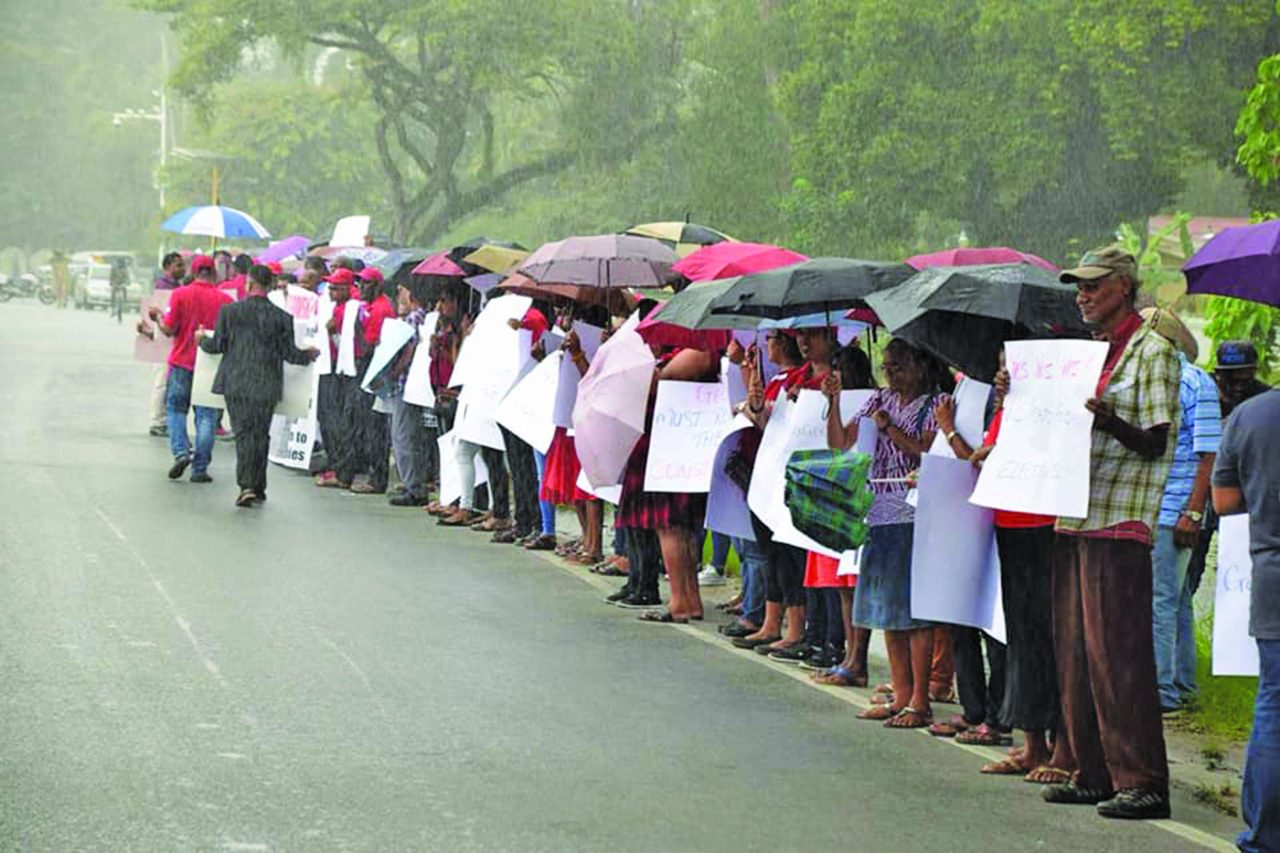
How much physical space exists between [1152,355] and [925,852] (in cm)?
192

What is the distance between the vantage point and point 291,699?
9930 mm

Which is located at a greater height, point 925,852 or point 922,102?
point 922,102

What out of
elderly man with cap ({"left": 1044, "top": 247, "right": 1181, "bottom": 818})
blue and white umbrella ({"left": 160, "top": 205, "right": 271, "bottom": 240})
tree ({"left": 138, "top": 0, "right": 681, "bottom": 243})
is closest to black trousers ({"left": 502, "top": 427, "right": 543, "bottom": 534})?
elderly man with cap ({"left": 1044, "top": 247, "right": 1181, "bottom": 818})

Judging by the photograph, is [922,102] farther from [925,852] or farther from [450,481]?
[925,852]

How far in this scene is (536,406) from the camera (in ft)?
51.4

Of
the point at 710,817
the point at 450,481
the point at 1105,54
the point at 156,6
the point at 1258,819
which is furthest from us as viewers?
the point at 156,6

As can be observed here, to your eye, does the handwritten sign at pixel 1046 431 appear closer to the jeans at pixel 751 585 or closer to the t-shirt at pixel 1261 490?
the t-shirt at pixel 1261 490

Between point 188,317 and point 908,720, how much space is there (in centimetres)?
1198

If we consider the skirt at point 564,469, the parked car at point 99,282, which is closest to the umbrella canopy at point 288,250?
the skirt at point 564,469

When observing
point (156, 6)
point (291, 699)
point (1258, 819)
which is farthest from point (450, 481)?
point (156, 6)

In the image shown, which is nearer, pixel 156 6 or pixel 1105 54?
pixel 1105 54

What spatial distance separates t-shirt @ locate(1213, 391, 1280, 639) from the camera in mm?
7320

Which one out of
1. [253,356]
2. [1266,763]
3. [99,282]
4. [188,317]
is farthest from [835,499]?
[99,282]

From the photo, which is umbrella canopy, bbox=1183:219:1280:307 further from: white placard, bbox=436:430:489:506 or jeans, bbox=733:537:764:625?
white placard, bbox=436:430:489:506
